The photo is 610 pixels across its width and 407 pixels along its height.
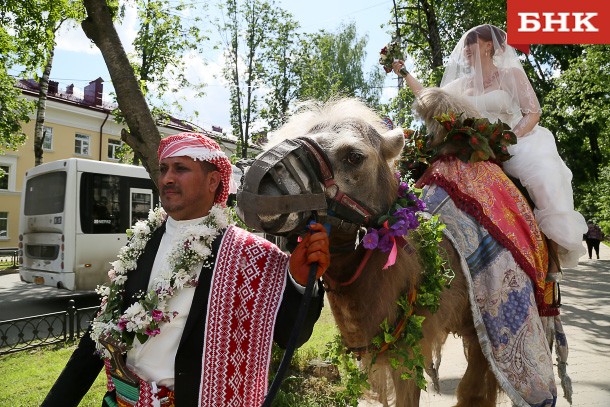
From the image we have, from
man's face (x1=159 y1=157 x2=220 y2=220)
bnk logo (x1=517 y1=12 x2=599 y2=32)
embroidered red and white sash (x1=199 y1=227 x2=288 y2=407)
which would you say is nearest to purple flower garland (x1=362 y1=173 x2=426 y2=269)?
embroidered red and white sash (x1=199 y1=227 x2=288 y2=407)

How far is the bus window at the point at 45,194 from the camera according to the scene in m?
11.0

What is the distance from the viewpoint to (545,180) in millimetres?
3504

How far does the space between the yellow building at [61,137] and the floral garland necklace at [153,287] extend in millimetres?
26572

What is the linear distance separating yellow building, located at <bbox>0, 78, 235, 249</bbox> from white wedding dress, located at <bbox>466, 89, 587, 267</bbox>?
2583cm

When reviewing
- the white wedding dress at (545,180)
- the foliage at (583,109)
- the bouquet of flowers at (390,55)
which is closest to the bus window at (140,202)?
the bouquet of flowers at (390,55)

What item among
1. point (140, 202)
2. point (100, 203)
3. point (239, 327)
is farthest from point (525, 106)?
point (140, 202)

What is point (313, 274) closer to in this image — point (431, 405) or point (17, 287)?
point (431, 405)

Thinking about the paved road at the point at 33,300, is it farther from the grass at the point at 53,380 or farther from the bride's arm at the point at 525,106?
the bride's arm at the point at 525,106

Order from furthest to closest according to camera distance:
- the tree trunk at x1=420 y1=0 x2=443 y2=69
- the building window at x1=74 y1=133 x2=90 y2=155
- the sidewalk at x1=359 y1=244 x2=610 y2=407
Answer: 1. the building window at x1=74 y1=133 x2=90 y2=155
2. the tree trunk at x1=420 y1=0 x2=443 y2=69
3. the sidewalk at x1=359 y1=244 x2=610 y2=407

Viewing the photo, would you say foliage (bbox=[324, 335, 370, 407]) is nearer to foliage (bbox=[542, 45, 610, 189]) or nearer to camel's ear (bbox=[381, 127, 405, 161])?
camel's ear (bbox=[381, 127, 405, 161])

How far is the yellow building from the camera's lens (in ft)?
93.3

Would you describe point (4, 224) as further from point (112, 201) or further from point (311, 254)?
point (311, 254)

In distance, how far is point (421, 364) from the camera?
7.92 feet

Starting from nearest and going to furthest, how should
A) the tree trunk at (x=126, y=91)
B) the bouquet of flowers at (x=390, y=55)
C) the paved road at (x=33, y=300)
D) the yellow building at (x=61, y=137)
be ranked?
the bouquet of flowers at (x=390, y=55), the tree trunk at (x=126, y=91), the paved road at (x=33, y=300), the yellow building at (x=61, y=137)
